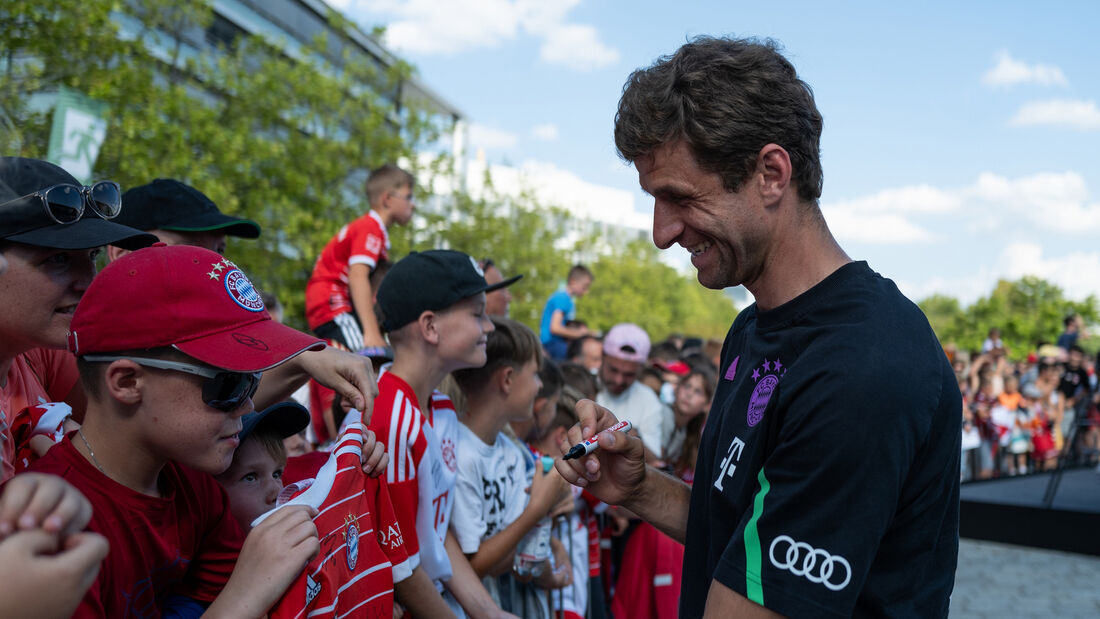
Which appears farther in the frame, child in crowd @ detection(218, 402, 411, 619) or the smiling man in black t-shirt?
child in crowd @ detection(218, 402, 411, 619)

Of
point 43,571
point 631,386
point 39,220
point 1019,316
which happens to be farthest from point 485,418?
point 1019,316

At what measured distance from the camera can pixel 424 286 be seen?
3.50m

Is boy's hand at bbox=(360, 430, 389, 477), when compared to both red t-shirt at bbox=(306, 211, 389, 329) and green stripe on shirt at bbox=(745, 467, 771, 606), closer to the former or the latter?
green stripe on shirt at bbox=(745, 467, 771, 606)

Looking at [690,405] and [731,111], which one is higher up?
[731,111]

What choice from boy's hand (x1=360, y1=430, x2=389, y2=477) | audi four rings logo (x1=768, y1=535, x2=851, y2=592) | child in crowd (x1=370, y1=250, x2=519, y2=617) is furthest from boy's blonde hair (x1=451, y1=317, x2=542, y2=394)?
audi four rings logo (x1=768, y1=535, x2=851, y2=592)

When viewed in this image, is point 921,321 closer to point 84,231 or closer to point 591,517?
point 84,231

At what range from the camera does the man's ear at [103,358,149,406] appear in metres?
1.93

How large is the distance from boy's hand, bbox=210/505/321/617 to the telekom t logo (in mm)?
906

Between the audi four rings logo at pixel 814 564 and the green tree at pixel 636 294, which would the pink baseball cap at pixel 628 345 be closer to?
the audi four rings logo at pixel 814 564

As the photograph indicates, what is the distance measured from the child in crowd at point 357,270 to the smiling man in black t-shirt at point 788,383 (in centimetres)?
376

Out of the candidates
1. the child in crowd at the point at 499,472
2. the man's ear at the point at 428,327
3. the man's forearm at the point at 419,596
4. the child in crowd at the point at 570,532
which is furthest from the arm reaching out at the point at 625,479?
the child in crowd at the point at 570,532

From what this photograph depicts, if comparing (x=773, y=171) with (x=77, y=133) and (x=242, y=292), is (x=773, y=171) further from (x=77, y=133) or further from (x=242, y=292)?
(x=77, y=133)

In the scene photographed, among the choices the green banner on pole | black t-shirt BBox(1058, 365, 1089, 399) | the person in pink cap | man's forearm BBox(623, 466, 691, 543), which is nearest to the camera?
man's forearm BBox(623, 466, 691, 543)

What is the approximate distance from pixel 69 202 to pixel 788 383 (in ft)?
5.74
